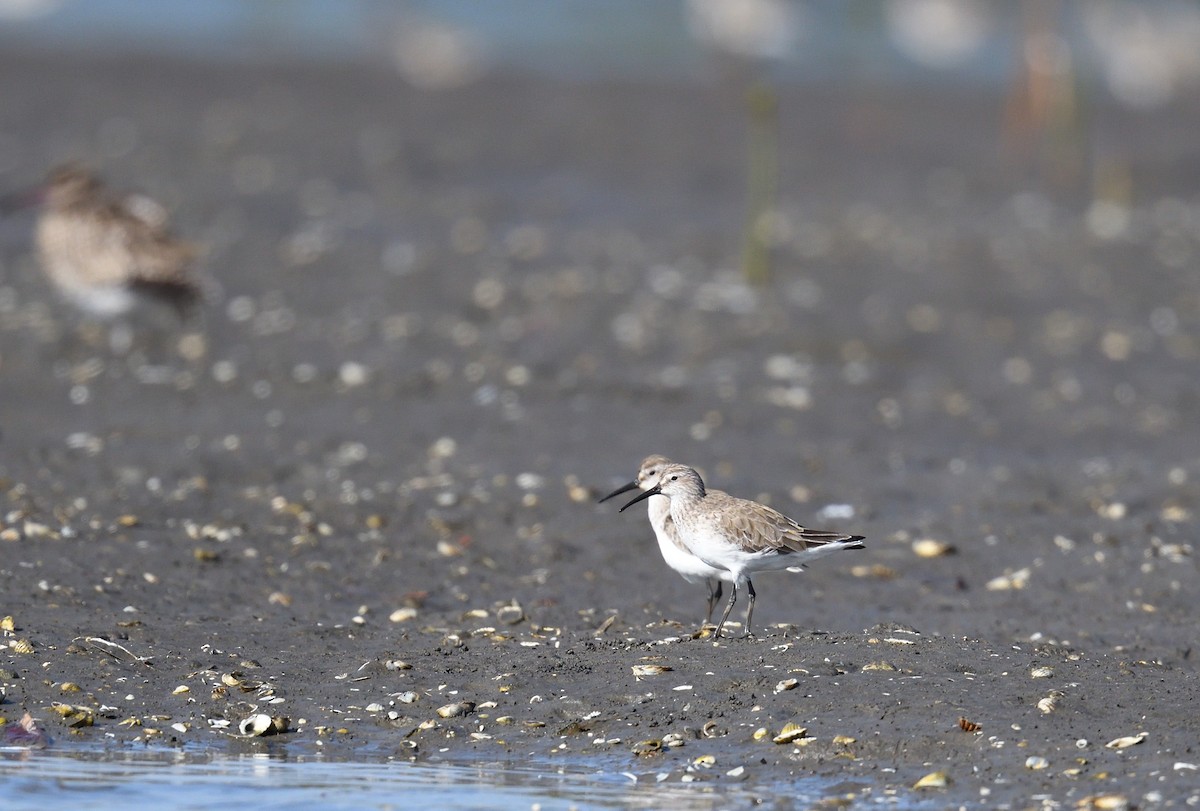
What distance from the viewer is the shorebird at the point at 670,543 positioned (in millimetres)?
7768

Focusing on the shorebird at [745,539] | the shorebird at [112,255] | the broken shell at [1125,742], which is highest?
the shorebird at [112,255]

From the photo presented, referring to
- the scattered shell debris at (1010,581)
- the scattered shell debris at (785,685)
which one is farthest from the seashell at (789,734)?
the scattered shell debris at (1010,581)

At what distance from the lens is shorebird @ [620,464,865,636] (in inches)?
297

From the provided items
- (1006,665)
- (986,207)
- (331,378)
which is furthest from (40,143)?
(1006,665)

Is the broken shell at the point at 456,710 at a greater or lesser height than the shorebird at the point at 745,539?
lesser

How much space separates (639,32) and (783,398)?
23.4m

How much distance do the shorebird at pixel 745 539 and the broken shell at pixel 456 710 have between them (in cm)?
120

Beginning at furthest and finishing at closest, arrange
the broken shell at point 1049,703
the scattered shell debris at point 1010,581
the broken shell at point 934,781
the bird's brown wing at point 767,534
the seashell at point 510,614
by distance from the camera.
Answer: the scattered shell debris at point 1010,581, the seashell at point 510,614, the bird's brown wing at point 767,534, the broken shell at point 1049,703, the broken shell at point 934,781

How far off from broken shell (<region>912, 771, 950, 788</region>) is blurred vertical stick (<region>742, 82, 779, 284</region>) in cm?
898

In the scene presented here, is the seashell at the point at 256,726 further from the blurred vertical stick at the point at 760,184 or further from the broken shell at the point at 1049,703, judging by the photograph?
the blurred vertical stick at the point at 760,184

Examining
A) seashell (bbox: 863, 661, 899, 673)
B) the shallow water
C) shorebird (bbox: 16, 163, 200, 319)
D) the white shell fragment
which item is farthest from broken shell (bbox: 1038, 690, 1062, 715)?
shorebird (bbox: 16, 163, 200, 319)

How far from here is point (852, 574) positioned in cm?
941

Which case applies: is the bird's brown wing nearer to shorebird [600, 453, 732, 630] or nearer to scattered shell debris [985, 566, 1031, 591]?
shorebird [600, 453, 732, 630]

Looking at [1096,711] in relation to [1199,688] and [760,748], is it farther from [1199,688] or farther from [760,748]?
[760,748]
